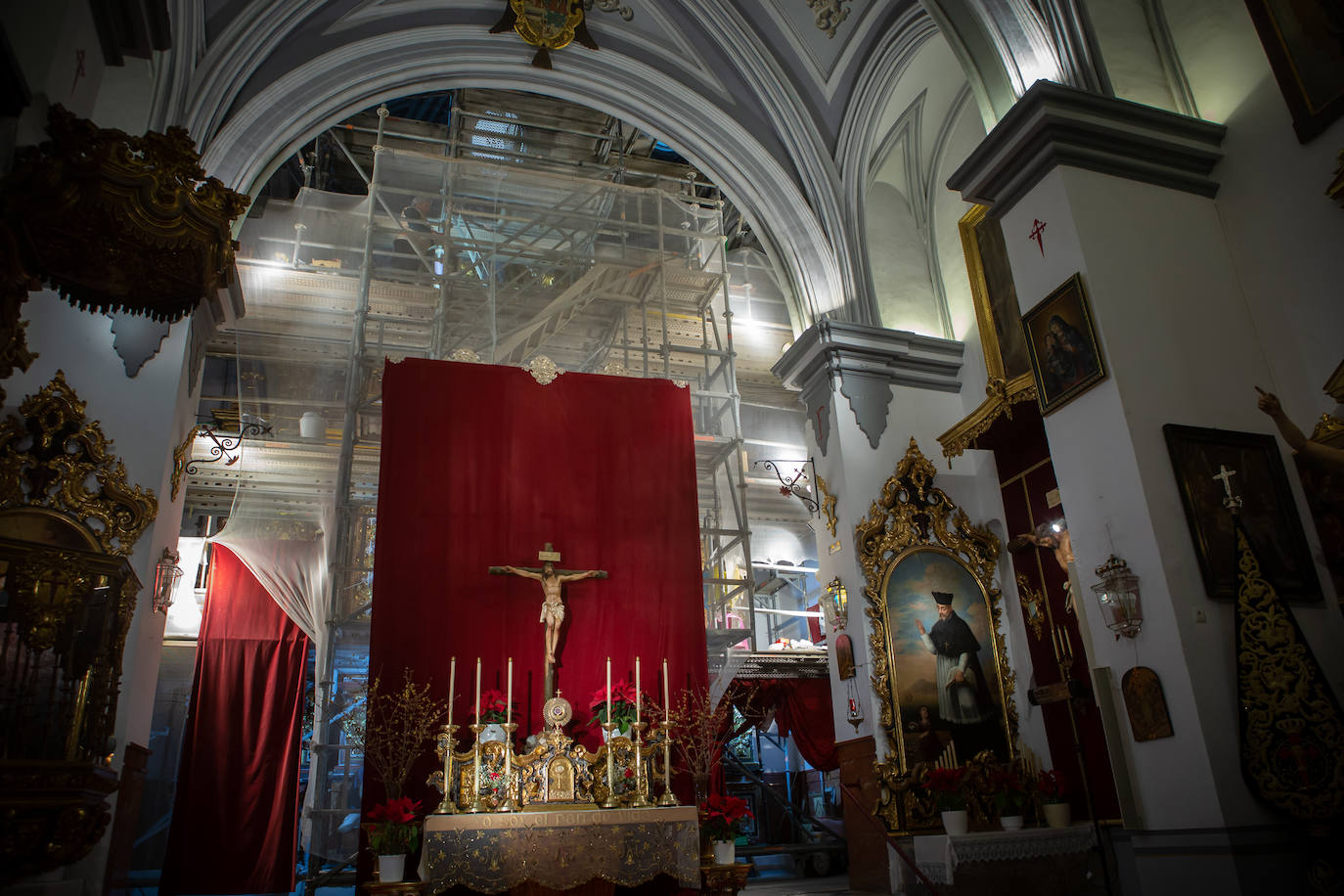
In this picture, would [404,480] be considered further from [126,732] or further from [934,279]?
[934,279]

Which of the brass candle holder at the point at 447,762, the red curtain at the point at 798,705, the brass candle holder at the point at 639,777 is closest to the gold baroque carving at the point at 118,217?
the brass candle holder at the point at 447,762

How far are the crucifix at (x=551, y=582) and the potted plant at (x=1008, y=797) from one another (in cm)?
379

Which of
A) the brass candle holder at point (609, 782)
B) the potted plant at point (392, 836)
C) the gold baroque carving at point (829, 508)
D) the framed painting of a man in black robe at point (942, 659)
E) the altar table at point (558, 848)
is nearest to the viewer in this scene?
the altar table at point (558, 848)

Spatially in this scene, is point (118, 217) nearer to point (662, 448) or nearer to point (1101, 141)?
point (662, 448)

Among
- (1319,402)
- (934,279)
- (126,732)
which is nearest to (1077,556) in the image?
(1319,402)

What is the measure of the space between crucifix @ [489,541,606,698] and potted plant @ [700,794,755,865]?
165 centimetres

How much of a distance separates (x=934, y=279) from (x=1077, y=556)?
549cm

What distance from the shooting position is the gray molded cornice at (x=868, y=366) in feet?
32.0

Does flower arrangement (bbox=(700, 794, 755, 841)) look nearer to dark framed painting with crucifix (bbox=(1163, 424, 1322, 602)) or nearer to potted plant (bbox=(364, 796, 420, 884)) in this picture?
potted plant (bbox=(364, 796, 420, 884))

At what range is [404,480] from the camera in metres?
8.34

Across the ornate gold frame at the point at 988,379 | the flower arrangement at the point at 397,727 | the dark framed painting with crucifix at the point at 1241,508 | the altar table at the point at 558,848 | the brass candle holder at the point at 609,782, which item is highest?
the ornate gold frame at the point at 988,379

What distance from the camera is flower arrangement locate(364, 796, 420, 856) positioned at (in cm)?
641

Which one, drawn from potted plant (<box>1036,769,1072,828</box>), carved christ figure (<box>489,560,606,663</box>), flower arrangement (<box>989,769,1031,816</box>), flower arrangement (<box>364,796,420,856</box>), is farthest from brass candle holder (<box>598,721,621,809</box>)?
potted plant (<box>1036,769,1072,828</box>)

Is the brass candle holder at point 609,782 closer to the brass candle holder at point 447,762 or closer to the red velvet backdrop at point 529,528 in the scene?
the red velvet backdrop at point 529,528
